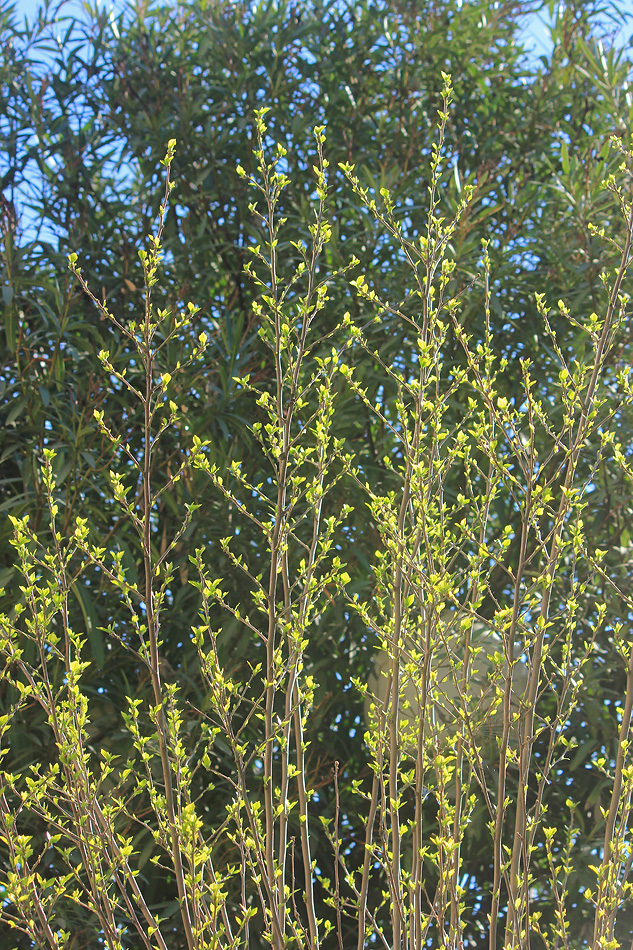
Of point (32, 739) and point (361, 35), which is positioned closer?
point (32, 739)

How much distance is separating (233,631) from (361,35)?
6.27ft

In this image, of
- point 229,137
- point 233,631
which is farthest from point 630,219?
point 229,137

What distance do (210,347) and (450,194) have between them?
0.84m

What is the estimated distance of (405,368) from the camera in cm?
237

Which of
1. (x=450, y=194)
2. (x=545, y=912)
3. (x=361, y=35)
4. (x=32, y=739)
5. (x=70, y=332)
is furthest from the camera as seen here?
(x=361, y=35)

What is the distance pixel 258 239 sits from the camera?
2.18 meters

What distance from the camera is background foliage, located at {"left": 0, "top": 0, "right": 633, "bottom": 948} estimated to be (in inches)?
83.4

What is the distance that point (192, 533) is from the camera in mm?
2178

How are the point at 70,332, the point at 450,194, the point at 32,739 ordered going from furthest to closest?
the point at 450,194, the point at 70,332, the point at 32,739

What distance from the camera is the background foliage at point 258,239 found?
2.12 meters

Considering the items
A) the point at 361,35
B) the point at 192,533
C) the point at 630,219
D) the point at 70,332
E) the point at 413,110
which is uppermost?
the point at 361,35

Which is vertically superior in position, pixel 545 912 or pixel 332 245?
pixel 332 245

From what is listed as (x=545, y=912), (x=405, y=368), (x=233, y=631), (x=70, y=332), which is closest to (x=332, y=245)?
(x=405, y=368)

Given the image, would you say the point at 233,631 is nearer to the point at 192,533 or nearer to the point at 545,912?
the point at 192,533
